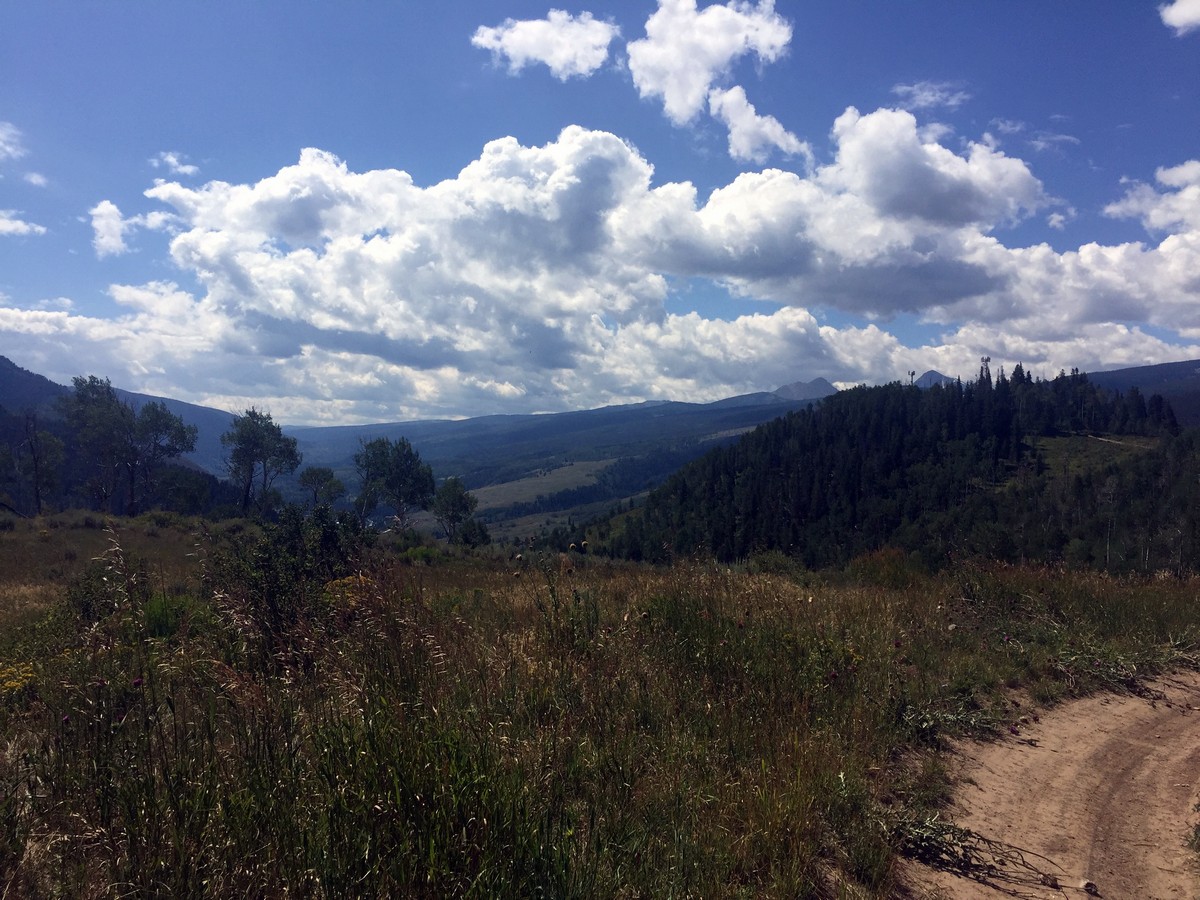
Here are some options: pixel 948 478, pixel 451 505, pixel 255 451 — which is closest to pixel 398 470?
pixel 451 505

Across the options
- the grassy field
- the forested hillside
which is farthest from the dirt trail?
the forested hillside

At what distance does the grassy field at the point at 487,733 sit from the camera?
9.55ft

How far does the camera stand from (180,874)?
2633 millimetres

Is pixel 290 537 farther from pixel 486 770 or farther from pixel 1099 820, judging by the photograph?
pixel 1099 820

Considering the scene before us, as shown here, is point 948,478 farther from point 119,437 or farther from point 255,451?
point 119,437

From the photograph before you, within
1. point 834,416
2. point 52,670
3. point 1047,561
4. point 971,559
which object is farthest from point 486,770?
point 834,416

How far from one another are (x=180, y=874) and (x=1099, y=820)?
17.6 ft

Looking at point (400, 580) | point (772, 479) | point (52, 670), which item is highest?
point (400, 580)

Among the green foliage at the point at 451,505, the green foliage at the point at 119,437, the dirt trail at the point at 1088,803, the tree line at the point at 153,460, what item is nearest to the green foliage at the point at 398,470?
the tree line at the point at 153,460

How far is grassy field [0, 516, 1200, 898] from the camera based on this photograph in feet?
9.55

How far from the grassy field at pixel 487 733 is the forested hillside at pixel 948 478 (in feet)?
203

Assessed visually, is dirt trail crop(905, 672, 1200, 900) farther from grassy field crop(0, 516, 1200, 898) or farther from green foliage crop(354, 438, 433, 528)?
green foliage crop(354, 438, 433, 528)

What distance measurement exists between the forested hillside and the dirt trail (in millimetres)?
60580

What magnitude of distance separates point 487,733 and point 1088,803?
13.8 feet
